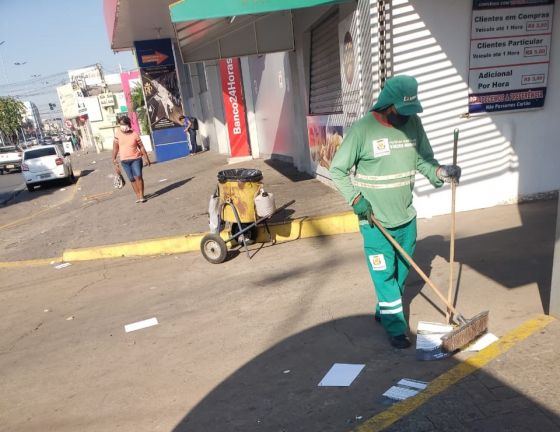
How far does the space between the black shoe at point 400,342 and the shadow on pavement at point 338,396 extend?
0.05m

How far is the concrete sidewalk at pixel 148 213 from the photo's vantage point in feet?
24.6

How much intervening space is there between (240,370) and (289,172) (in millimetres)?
7640

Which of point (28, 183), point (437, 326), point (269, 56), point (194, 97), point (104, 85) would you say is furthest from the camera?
point (104, 85)

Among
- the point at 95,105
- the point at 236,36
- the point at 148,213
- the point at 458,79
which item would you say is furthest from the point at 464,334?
the point at 95,105

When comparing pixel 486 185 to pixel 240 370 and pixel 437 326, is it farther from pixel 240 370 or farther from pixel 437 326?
pixel 240 370

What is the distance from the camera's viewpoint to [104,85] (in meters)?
57.3

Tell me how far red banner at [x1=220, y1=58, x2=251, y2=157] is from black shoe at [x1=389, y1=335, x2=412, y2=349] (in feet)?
38.3

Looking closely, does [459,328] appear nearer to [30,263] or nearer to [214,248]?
[214,248]

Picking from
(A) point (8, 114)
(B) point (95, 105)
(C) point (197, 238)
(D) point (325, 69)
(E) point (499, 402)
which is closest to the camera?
(E) point (499, 402)

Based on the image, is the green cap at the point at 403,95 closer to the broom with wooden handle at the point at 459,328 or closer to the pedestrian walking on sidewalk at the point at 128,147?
the broom with wooden handle at the point at 459,328

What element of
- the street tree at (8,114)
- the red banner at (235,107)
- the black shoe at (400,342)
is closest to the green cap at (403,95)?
the black shoe at (400,342)

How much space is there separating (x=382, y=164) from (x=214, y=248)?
321 cm

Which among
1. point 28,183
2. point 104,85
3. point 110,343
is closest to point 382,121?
point 110,343

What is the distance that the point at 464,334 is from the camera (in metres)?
3.11
